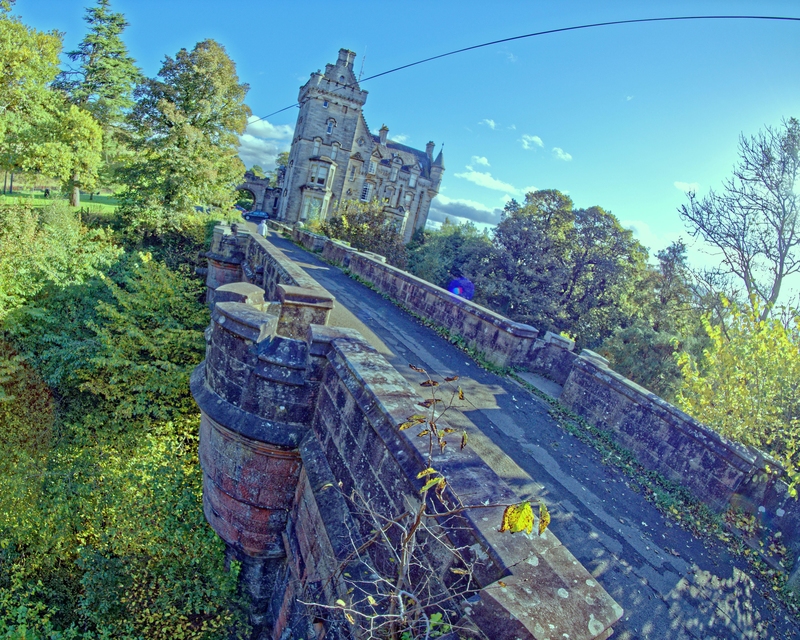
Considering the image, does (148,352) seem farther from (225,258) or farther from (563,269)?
(563,269)

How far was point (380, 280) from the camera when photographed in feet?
44.1

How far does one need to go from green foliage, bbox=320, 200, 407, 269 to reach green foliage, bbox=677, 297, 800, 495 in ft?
60.7

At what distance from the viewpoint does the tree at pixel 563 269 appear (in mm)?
22438

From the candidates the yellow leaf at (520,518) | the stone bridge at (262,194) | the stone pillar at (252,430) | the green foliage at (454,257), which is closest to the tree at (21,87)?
the green foliage at (454,257)

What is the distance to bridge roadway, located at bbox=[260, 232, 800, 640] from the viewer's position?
385 centimetres

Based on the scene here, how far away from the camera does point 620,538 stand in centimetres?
457

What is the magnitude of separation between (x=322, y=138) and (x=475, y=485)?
136 feet

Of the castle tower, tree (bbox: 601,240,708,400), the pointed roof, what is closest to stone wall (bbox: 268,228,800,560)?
tree (bbox: 601,240,708,400)

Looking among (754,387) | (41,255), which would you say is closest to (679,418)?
(754,387)

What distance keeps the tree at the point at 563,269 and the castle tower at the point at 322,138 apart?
854 inches

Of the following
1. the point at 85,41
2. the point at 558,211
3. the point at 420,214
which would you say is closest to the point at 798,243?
the point at 558,211

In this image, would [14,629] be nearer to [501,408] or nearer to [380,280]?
[501,408]

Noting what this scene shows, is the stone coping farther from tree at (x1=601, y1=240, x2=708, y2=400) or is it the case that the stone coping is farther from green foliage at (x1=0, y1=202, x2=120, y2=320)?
green foliage at (x1=0, y1=202, x2=120, y2=320)

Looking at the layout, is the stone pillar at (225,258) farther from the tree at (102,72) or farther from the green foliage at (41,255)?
the tree at (102,72)
